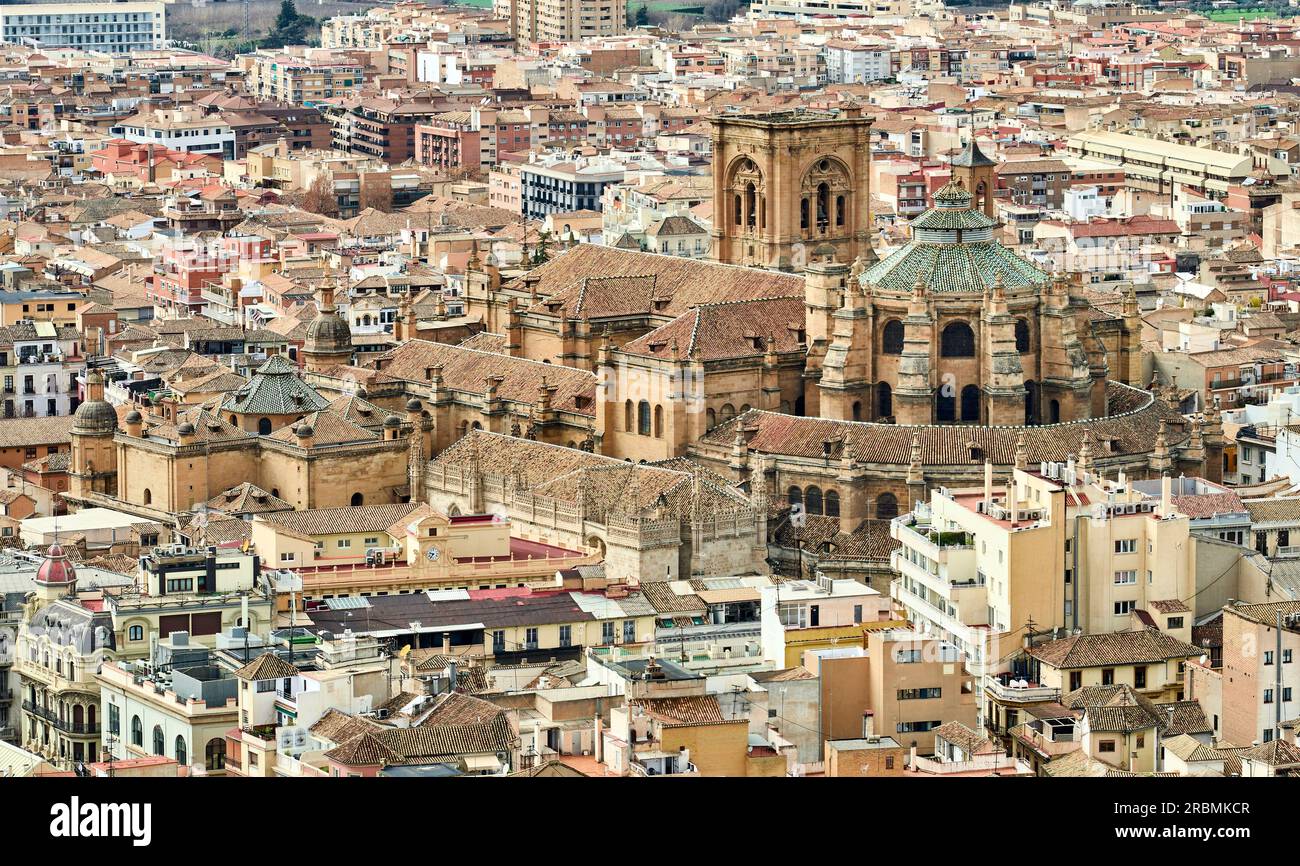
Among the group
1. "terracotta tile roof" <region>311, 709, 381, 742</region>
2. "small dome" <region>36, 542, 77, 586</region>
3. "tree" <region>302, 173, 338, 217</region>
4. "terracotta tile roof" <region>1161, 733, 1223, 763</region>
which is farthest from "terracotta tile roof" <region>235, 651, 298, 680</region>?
"tree" <region>302, 173, 338, 217</region>

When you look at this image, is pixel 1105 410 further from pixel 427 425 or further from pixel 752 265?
pixel 427 425

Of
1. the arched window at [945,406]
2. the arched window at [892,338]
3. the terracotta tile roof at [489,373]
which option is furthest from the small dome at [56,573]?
the arched window at [945,406]

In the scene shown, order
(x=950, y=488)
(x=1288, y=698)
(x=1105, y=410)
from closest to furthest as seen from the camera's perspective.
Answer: (x=1288, y=698), (x=950, y=488), (x=1105, y=410)

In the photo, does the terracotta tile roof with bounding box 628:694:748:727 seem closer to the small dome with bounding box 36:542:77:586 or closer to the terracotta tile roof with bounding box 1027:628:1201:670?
the terracotta tile roof with bounding box 1027:628:1201:670

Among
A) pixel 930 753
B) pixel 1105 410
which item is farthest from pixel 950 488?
pixel 930 753

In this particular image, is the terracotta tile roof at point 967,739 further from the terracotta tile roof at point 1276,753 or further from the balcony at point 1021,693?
the terracotta tile roof at point 1276,753
